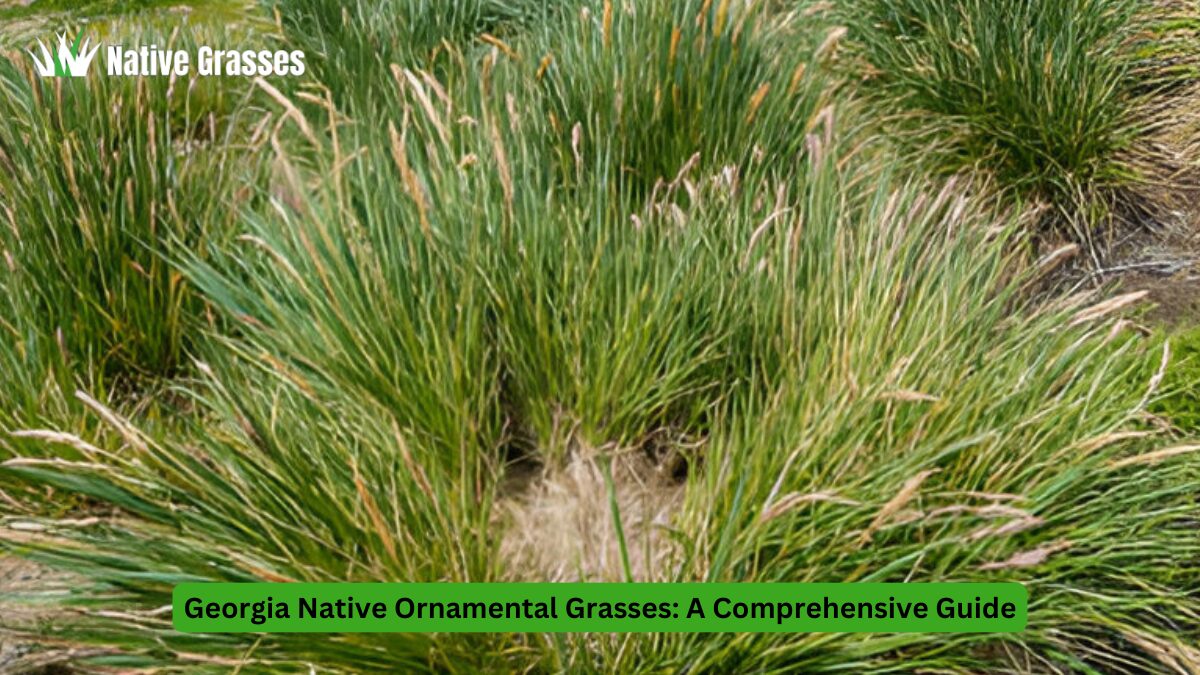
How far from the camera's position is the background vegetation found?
256 cm

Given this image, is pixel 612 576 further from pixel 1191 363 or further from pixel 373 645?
pixel 1191 363

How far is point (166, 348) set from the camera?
12.3ft

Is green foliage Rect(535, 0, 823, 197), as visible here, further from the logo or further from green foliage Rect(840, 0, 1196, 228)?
the logo

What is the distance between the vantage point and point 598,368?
3104mm

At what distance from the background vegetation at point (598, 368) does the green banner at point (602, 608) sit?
4cm

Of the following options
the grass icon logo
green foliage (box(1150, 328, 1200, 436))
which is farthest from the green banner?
the grass icon logo

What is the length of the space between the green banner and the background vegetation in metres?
0.04

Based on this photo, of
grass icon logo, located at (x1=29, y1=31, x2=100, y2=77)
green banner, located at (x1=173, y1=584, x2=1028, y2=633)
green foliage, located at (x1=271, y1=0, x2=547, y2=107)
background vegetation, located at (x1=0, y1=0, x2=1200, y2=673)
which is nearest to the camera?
green banner, located at (x1=173, y1=584, x2=1028, y2=633)

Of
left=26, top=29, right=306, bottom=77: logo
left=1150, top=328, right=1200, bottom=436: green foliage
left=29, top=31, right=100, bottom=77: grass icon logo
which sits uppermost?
left=29, top=31, right=100, bottom=77: grass icon logo

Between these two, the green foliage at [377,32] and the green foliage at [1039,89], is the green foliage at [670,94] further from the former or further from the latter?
the green foliage at [377,32]

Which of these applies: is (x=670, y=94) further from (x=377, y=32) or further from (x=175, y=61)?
(x=175, y=61)

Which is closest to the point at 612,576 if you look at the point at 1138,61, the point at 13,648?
the point at 13,648

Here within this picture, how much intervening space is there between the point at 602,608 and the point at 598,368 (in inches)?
30.5

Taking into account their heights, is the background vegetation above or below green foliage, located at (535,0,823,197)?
below
